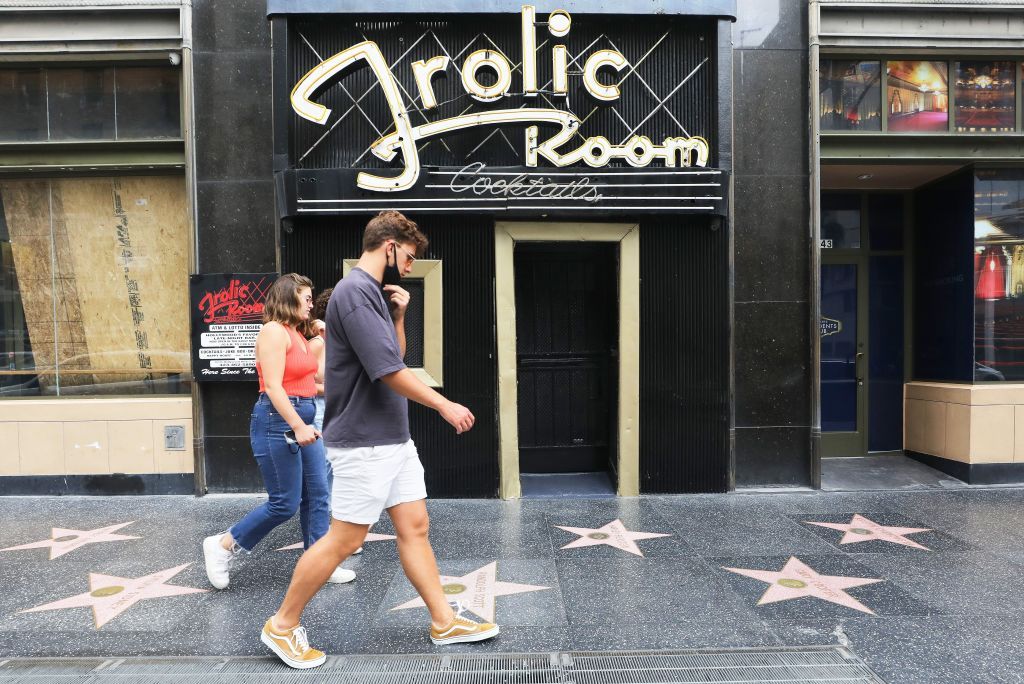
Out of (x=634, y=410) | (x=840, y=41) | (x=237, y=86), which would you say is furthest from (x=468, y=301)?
(x=840, y=41)

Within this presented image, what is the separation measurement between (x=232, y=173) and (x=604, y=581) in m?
5.17

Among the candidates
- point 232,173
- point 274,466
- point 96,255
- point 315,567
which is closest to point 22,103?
point 96,255

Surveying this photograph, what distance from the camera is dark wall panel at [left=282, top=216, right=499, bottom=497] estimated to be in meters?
6.45

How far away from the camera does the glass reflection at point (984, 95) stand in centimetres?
697

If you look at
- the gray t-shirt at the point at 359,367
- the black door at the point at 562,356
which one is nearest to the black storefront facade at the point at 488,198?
the black door at the point at 562,356

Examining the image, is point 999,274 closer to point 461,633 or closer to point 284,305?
point 461,633

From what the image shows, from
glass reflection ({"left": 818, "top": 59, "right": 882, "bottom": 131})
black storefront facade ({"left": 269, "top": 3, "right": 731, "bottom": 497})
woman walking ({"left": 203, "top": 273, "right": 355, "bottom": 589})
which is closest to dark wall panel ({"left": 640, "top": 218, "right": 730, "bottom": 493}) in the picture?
black storefront facade ({"left": 269, "top": 3, "right": 731, "bottom": 497})

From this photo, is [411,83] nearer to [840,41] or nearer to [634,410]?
[634,410]

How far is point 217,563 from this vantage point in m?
4.23

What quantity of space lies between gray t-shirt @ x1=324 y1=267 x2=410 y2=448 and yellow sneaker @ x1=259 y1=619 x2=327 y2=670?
0.98 metres

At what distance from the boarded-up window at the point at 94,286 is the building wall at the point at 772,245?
5.75 metres

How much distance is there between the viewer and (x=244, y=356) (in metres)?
6.52

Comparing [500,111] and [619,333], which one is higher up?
[500,111]

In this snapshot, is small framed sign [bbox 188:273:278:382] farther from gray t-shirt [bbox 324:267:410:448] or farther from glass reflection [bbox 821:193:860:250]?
glass reflection [bbox 821:193:860:250]
